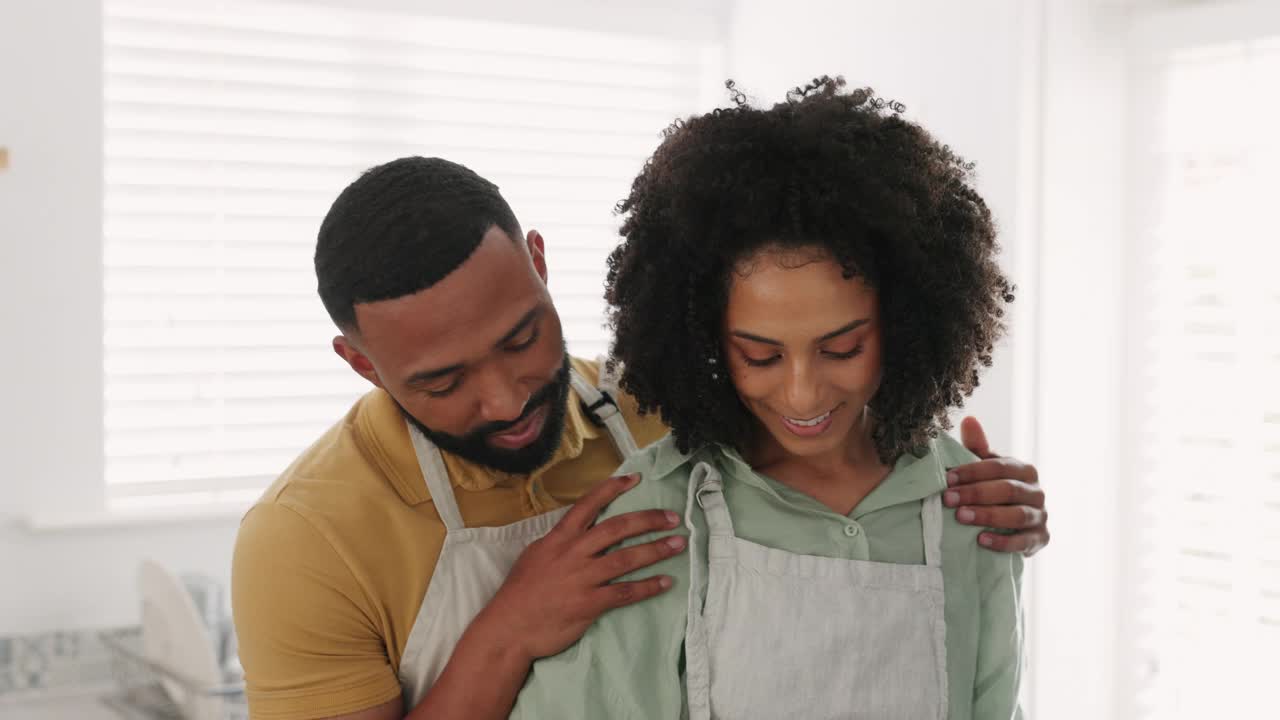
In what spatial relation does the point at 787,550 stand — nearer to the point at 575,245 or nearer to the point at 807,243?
the point at 807,243

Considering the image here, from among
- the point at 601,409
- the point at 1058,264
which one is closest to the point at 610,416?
the point at 601,409

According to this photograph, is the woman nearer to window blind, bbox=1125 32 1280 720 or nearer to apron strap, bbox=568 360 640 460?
apron strap, bbox=568 360 640 460


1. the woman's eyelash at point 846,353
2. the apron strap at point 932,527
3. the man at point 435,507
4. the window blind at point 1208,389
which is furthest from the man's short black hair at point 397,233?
the window blind at point 1208,389

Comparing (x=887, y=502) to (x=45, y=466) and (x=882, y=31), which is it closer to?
(x=882, y=31)

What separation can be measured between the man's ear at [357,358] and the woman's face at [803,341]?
0.43 metres

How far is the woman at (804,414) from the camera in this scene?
1.08 metres

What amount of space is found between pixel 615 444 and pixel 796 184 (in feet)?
1.76

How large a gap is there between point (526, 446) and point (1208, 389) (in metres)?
1.47

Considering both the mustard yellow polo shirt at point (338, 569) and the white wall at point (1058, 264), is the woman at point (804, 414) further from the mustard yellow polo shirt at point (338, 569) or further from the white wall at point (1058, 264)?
the white wall at point (1058, 264)

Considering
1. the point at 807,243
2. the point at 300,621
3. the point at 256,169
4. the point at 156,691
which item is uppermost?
the point at 256,169

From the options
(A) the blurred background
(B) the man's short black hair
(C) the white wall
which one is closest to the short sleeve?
(B) the man's short black hair

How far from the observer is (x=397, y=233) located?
1.21 meters

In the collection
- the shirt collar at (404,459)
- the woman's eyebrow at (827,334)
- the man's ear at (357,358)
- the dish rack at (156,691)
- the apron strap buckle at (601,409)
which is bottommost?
the dish rack at (156,691)

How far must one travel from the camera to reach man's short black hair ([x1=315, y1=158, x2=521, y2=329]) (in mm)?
1214
